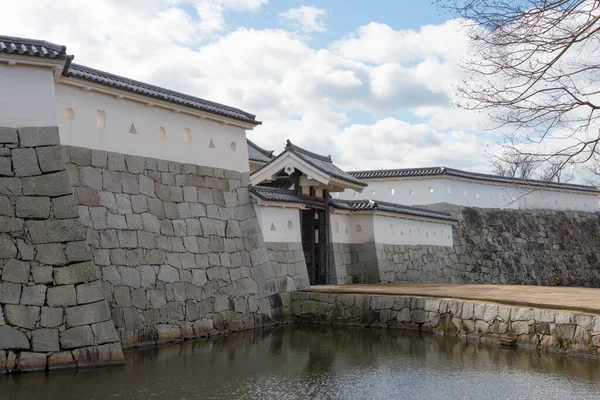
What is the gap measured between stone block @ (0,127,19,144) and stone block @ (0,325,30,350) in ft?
8.27

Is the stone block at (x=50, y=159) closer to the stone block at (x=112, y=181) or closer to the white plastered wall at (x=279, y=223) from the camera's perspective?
the stone block at (x=112, y=181)

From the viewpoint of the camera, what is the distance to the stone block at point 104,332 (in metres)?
9.23

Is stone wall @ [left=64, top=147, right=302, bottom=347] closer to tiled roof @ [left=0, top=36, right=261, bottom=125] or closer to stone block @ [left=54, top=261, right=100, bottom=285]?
tiled roof @ [left=0, top=36, right=261, bottom=125]

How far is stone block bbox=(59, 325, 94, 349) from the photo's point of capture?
29.4 ft

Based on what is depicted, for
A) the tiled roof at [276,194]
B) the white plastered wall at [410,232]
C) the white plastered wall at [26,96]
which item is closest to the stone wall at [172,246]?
the tiled roof at [276,194]

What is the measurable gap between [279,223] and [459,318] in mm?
4765

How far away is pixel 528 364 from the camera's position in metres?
9.80

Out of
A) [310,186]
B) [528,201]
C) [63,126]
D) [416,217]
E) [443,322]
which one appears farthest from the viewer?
[528,201]

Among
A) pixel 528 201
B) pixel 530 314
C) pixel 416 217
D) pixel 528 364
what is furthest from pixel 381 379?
pixel 528 201

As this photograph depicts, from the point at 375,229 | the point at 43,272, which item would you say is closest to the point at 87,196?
the point at 43,272

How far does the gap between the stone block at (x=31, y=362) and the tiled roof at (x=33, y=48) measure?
3.97m

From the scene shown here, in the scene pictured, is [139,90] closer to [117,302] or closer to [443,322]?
[117,302]

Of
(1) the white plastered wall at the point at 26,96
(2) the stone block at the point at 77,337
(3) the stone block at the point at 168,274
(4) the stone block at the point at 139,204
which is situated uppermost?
(1) the white plastered wall at the point at 26,96

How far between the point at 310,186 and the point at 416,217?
5188mm
